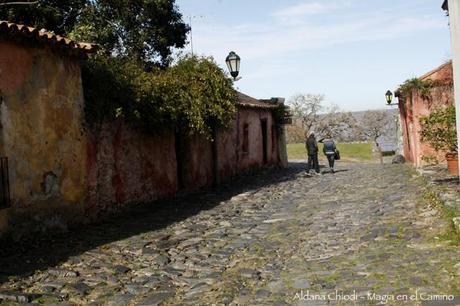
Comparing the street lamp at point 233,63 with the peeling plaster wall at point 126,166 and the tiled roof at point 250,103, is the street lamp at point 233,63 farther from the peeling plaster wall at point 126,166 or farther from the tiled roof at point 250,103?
the tiled roof at point 250,103

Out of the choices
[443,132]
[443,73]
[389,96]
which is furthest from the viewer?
[389,96]

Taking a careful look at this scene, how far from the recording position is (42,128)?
27.4 ft

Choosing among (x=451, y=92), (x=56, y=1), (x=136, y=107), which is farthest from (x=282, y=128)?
(x=136, y=107)

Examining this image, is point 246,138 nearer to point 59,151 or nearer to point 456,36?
point 59,151

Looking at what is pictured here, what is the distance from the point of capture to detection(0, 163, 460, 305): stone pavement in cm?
525

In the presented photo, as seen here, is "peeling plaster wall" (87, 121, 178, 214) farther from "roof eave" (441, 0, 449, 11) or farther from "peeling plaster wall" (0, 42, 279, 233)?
"roof eave" (441, 0, 449, 11)

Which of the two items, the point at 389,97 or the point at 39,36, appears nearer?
the point at 39,36

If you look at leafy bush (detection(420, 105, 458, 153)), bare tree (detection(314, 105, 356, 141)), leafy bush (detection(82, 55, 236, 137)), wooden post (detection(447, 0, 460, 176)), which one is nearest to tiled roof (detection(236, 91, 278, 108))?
leafy bush (detection(82, 55, 236, 137))

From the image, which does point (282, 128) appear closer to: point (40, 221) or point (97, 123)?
point (97, 123)

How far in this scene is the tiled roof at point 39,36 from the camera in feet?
24.5

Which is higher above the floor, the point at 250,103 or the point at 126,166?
the point at 250,103

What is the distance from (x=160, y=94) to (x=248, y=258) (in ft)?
18.7

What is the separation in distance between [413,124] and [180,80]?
9531 mm

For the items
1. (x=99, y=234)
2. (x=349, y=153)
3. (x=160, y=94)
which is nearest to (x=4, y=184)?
(x=99, y=234)
